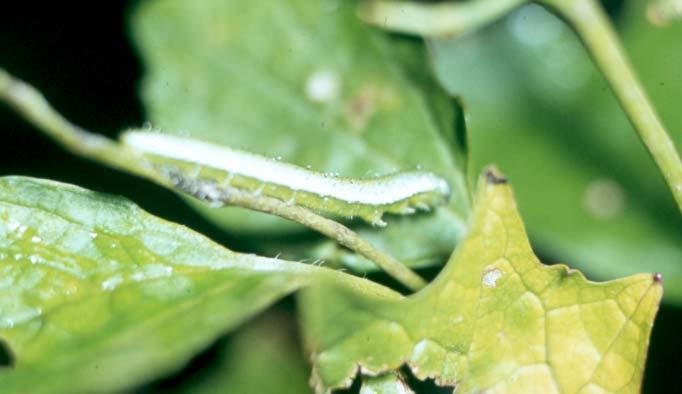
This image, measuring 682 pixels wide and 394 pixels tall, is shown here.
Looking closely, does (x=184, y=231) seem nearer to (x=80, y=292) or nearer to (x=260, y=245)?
(x=80, y=292)

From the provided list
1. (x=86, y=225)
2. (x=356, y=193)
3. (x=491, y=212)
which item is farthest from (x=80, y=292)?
(x=491, y=212)

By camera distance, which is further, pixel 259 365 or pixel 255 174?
pixel 259 365

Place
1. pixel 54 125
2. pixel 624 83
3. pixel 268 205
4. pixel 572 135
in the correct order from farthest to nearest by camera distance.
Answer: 1. pixel 572 135
2. pixel 624 83
3. pixel 268 205
4. pixel 54 125

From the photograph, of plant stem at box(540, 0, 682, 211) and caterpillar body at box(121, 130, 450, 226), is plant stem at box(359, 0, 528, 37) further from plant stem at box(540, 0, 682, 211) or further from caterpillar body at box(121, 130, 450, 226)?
caterpillar body at box(121, 130, 450, 226)

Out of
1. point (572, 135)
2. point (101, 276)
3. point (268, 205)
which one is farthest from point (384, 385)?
point (572, 135)

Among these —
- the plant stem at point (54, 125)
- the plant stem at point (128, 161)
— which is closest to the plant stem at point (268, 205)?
the plant stem at point (128, 161)

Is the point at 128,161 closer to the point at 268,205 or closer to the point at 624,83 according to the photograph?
the point at 268,205

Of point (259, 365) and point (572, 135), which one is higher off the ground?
point (572, 135)
